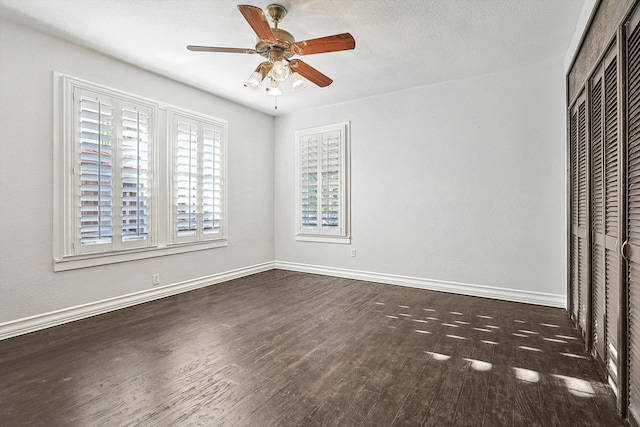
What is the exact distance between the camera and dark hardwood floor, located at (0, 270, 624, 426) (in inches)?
69.5

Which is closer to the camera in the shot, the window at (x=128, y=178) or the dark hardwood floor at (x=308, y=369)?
the dark hardwood floor at (x=308, y=369)

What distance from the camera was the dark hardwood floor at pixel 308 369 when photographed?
176 cm

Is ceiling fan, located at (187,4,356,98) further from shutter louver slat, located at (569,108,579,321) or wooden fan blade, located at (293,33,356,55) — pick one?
shutter louver slat, located at (569,108,579,321)

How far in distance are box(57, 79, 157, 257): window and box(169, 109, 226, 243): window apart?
1.10 ft

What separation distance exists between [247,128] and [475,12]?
362 cm

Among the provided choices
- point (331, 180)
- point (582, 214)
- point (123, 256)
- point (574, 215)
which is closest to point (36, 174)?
point (123, 256)

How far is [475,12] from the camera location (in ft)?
8.86

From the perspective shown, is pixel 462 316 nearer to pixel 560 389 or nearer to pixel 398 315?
pixel 398 315

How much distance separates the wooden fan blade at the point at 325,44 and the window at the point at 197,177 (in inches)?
92.3

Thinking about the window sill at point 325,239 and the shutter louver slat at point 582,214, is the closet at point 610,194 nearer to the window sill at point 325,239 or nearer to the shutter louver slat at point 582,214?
the shutter louver slat at point 582,214

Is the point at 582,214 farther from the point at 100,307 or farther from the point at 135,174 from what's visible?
the point at 100,307

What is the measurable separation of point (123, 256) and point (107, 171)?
0.95 m

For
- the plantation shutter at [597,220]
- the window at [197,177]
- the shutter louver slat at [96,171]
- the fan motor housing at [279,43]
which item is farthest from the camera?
the window at [197,177]

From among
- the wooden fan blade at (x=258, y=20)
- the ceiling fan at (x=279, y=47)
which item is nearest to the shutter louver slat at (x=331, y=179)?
the ceiling fan at (x=279, y=47)
